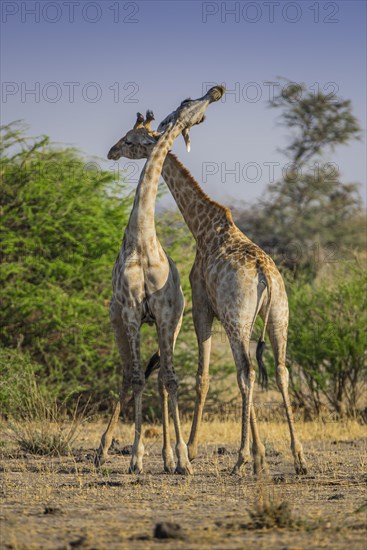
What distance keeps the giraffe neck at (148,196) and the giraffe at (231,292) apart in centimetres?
50

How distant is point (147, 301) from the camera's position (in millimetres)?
8648

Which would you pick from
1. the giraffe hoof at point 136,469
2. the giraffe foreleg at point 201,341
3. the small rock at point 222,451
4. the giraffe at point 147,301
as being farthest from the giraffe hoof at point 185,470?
the small rock at point 222,451

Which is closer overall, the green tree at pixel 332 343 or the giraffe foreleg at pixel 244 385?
the giraffe foreleg at pixel 244 385

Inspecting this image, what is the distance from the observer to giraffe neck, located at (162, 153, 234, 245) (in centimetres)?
939

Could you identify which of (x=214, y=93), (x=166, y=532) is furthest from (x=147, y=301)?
(x=166, y=532)

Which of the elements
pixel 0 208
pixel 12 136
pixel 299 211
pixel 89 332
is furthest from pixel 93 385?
pixel 299 211

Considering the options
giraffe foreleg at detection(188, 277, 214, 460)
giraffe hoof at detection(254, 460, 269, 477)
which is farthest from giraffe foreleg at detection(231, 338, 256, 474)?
giraffe foreleg at detection(188, 277, 214, 460)

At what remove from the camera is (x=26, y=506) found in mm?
6590

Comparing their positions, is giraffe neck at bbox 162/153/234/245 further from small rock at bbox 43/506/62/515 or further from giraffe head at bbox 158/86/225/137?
small rock at bbox 43/506/62/515

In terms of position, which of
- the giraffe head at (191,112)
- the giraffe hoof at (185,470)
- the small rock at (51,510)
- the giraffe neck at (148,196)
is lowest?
the small rock at (51,510)

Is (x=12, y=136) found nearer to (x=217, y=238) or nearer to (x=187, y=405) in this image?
(x=187, y=405)

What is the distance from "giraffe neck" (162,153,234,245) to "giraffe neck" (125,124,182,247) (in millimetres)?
704

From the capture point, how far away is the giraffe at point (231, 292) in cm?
840

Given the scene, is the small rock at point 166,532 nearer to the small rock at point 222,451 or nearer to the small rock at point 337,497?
the small rock at point 337,497
